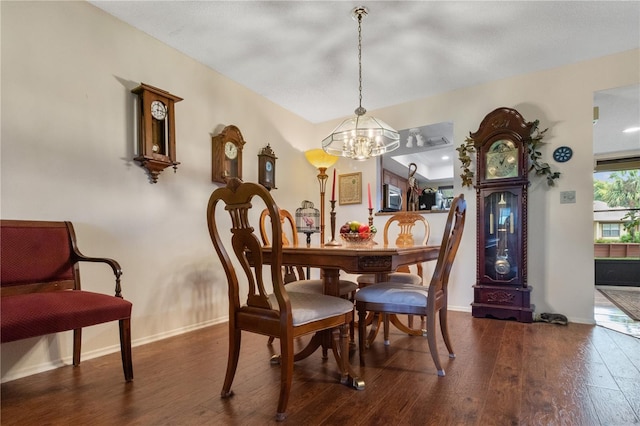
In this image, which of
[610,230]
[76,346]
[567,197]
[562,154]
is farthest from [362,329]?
[610,230]

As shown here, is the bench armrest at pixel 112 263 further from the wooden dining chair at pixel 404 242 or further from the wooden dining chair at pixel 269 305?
the wooden dining chair at pixel 404 242

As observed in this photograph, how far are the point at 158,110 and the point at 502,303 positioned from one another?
337 centimetres

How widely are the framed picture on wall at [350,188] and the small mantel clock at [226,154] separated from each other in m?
1.54

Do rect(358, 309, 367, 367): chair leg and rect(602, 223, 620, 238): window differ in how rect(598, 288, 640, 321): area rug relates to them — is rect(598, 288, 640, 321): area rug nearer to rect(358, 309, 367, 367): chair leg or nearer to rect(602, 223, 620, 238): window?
rect(602, 223, 620, 238): window

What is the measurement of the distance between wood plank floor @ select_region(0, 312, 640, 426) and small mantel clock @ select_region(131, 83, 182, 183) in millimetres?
1355

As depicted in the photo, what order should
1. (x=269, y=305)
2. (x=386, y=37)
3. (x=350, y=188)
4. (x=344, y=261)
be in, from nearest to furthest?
(x=269, y=305), (x=344, y=261), (x=386, y=37), (x=350, y=188)

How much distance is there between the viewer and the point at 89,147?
2252mm

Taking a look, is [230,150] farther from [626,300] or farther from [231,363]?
[626,300]

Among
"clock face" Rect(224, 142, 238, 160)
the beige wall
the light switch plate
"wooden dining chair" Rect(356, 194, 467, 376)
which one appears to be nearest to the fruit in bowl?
"wooden dining chair" Rect(356, 194, 467, 376)

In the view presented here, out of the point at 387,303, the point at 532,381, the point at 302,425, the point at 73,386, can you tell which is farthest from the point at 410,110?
the point at 73,386

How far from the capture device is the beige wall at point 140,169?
1.99 meters

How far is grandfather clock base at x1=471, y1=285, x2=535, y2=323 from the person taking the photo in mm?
3020

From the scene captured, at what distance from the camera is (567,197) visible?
10.1ft

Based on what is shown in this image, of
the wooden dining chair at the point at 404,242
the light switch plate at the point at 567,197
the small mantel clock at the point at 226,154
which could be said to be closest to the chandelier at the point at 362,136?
the wooden dining chair at the point at 404,242
